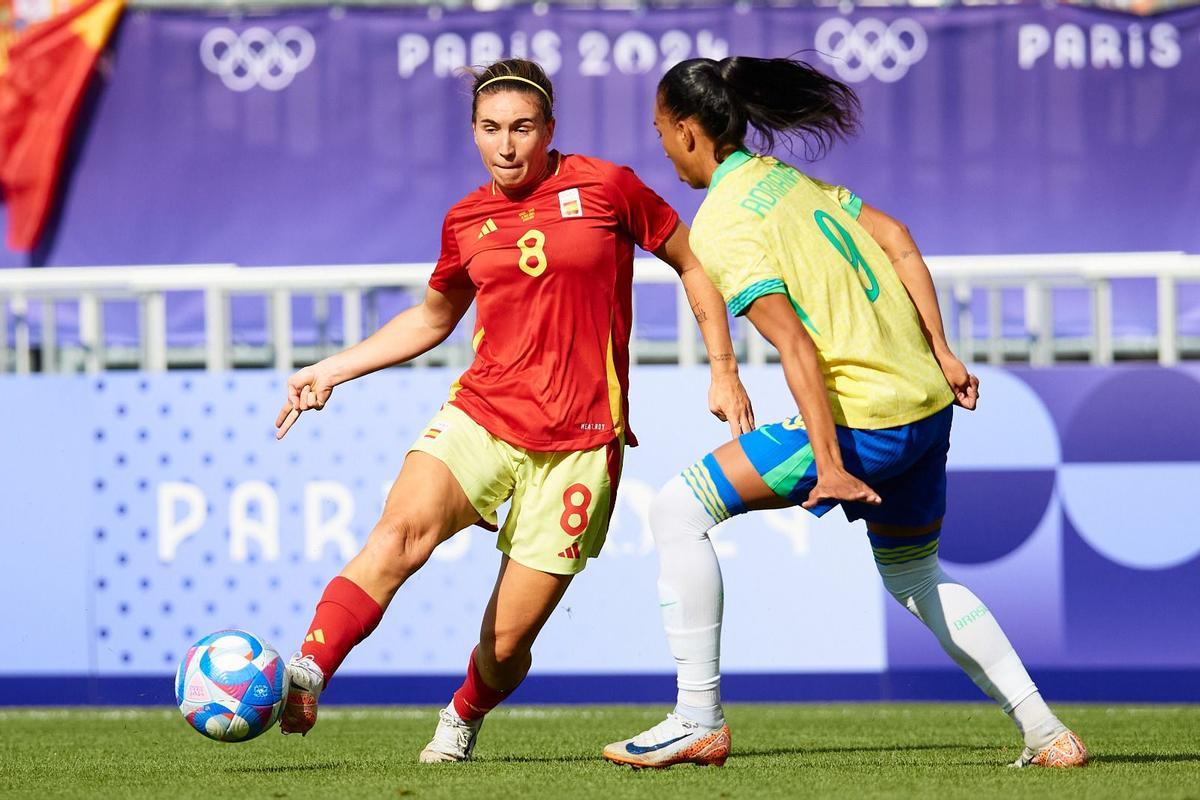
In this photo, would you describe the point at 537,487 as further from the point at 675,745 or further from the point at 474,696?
the point at 675,745

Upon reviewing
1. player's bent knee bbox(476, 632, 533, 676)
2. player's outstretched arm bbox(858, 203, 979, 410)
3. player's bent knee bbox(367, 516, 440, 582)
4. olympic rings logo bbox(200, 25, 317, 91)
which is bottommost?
player's bent knee bbox(476, 632, 533, 676)


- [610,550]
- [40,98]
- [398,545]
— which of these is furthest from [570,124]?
[398,545]

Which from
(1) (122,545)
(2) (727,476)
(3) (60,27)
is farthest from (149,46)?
(2) (727,476)

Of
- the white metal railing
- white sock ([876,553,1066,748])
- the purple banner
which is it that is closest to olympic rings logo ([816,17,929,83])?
the purple banner

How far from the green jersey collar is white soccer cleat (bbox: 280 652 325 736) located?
1.62 m

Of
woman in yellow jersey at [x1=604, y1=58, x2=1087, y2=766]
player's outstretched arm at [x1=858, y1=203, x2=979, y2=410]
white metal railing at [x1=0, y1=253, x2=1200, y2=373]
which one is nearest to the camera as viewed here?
woman in yellow jersey at [x1=604, y1=58, x2=1087, y2=766]

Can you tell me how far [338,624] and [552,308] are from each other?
1.03 meters

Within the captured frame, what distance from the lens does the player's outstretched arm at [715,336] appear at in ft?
15.9

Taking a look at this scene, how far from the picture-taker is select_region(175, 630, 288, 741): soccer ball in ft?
15.1

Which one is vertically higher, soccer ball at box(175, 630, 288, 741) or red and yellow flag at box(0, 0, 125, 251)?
red and yellow flag at box(0, 0, 125, 251)

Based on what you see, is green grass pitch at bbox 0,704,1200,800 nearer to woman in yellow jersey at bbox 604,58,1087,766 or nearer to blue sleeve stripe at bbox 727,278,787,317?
woman in yellow jersey at bbox 604,58,1087,766

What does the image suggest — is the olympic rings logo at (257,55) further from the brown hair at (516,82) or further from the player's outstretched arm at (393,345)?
the brown hair at (516,82)

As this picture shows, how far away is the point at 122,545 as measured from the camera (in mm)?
8266

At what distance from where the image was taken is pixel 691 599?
4668 millimetres
